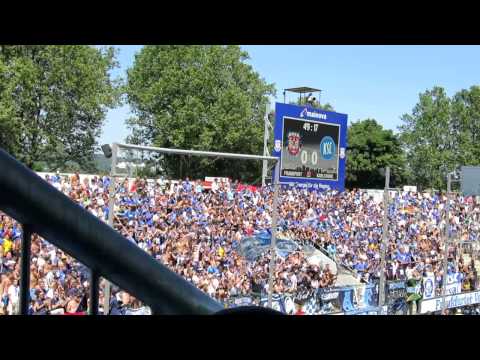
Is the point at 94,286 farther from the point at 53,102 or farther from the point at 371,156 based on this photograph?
the point at 371,156

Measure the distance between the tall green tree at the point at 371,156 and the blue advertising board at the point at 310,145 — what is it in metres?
28.0

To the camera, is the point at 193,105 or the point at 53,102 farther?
the point at 193,105

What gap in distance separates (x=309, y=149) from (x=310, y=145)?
0.34 ft

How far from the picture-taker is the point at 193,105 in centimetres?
3197

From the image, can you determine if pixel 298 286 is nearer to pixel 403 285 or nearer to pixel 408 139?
pixel 403 285

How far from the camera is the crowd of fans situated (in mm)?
6898

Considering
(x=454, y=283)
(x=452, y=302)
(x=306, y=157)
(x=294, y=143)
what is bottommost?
(x=452, y=302)

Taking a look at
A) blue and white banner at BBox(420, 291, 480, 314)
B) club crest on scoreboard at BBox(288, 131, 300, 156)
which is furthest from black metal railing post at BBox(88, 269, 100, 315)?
club crest on scoreboard at BBox(288, 131, 300, 156)

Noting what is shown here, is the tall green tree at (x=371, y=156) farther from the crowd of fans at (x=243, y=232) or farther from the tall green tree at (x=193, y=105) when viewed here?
the crowd of fans at (x=243, y=232)

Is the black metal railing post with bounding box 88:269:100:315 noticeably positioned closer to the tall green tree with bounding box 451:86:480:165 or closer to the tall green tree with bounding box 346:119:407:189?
the tall green tree with bounding box 451:86:480:165

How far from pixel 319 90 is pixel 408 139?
17031 mm

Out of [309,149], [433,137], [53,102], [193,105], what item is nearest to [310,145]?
[309,149]

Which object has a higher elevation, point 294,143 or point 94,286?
point 294,143
